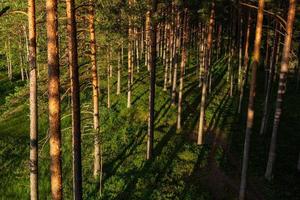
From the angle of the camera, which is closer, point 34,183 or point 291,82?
point 34,183

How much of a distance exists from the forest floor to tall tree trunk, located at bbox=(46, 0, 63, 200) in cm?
727

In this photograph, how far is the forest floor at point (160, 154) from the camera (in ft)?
65.6

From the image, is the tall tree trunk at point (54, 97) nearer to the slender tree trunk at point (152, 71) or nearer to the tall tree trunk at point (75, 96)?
the tall tree trunk at point (75, 96)

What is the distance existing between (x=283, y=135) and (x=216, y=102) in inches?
349

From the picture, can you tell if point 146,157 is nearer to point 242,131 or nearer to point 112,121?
point 112,121

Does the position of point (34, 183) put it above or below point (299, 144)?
above

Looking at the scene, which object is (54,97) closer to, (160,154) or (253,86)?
(253,86)

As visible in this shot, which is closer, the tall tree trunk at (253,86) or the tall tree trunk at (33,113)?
the tall tree trunk at (33,113)

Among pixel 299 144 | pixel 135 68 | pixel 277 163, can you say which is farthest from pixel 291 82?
pixel 277 163

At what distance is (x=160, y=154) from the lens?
23750 millimetres

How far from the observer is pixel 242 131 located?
97.3 ft

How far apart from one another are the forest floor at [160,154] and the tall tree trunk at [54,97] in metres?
7.27

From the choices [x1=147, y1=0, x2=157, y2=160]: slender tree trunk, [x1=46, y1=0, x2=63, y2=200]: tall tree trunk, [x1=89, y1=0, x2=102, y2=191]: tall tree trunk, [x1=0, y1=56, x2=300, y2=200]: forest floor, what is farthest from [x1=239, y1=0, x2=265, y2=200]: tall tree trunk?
[x1=46, y1=0, x2=63, y2=200]: tall tree trunk

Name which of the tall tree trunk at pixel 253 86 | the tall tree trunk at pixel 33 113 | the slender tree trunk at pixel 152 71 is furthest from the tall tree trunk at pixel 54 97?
the slender tree trunk at pixel 152 71
